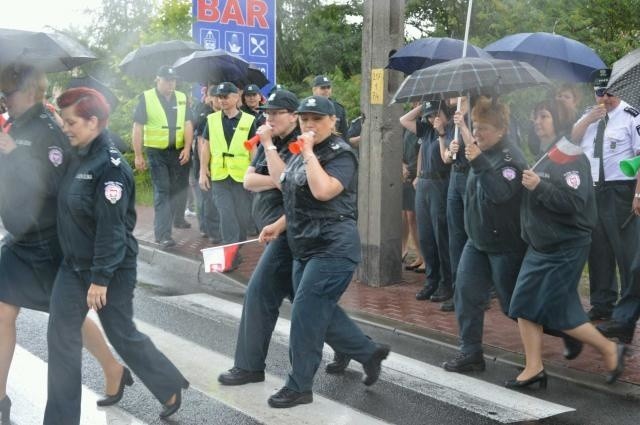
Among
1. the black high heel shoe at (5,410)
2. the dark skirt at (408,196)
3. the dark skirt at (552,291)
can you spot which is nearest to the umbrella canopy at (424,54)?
the dark skirt at (408,196)

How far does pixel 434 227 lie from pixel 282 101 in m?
3.10

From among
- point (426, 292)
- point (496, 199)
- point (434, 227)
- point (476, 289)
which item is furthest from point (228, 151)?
point (496, 199)

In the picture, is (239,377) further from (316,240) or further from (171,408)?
(316,240)

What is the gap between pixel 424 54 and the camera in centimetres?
809

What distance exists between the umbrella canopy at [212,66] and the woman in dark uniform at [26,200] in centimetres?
627

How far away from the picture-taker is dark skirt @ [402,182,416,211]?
10035 mm

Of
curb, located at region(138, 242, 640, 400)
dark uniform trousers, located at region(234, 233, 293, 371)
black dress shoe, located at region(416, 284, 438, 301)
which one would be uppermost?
dark uniform trousers, located at region(234, 233, 293, 371)

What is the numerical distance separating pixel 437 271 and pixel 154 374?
4.05 meters

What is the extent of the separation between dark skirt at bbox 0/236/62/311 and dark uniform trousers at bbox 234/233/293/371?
1.31m

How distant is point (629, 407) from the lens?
556cm

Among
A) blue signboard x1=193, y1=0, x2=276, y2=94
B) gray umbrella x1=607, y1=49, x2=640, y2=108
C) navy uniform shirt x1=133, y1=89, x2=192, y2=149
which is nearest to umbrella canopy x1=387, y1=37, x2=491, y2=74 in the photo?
gray umbrella x1=607, y1=49, x2=640, y2=108

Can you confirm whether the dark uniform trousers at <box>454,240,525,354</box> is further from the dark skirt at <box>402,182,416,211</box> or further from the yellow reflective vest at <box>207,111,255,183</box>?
the yellow reflective vest at <box>207,111,255,183</box>

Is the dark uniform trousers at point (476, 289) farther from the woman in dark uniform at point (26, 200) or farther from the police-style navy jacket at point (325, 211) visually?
the woman in dark uniform at point (26, 200)

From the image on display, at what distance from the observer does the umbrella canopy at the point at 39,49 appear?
5090mm
